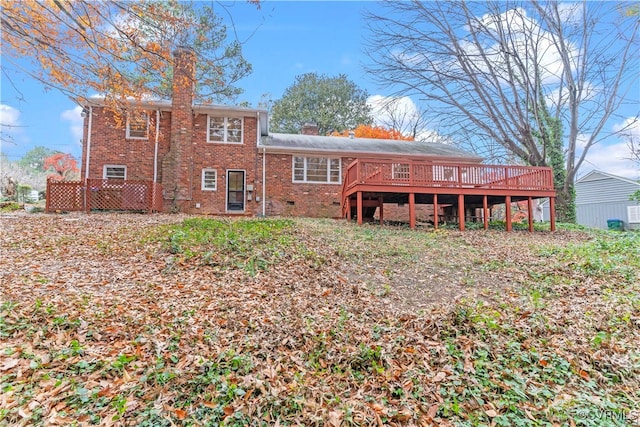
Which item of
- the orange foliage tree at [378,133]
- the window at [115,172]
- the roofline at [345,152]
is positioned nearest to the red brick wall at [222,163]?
the roofline at [345,152]

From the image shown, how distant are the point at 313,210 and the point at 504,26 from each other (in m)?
10.3

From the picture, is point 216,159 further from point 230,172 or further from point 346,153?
point 346,153

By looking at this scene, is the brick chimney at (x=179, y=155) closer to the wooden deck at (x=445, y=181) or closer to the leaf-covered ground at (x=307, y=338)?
the leaf-covered ground at (x=307, y=338)

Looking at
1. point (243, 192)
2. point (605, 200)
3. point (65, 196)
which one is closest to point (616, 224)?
point (605, 200)

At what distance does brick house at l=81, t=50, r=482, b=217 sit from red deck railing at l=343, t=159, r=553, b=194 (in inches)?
151

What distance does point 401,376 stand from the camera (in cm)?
314

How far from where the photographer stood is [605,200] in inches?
861

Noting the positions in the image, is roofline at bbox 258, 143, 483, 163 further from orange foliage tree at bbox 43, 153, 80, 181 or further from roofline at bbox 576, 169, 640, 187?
orange foliage tree at bbox 43, 153, 80, 181

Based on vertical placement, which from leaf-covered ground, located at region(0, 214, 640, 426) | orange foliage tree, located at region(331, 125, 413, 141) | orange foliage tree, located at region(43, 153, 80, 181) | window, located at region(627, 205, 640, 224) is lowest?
leaf-covered ground, located at region(0, 214, 640, 426)

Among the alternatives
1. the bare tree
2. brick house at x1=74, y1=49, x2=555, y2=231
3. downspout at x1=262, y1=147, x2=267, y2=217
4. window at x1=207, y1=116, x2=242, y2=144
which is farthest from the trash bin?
window at x1=207, y1=116, x2=242, y2=144

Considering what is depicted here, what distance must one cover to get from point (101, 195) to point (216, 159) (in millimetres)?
4400

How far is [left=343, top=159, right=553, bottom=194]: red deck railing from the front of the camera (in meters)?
10.3

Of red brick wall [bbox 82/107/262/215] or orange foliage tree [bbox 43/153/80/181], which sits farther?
orange foliage tree [bbox 43/153/80/181]

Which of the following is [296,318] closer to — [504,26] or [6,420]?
[6,420]
